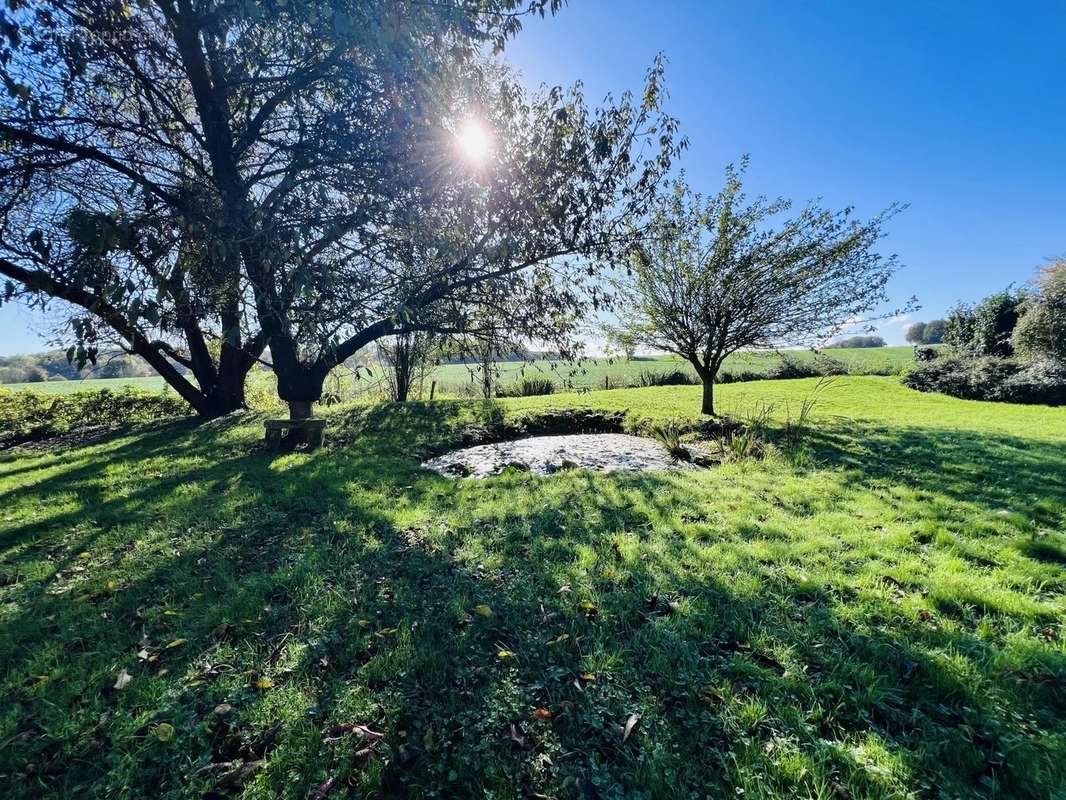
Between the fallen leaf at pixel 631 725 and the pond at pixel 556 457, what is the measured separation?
447 centimetres

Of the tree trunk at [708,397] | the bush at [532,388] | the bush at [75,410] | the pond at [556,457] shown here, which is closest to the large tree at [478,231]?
the pond at [556,457]

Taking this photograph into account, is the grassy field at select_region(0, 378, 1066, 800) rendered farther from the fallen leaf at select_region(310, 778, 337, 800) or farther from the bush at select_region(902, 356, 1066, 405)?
the bush at select_region(902, 356, 1066, 405)

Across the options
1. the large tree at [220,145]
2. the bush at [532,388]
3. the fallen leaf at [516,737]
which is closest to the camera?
the fallen leaf at [516,737]

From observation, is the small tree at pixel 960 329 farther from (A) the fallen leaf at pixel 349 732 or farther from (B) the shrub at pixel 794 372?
(A) the fallen leaf at pixel 349 732

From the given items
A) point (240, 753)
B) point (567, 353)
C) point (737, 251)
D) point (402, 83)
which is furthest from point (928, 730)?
point (737, 251)

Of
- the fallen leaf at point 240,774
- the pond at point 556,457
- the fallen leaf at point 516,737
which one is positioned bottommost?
the fallen leaf at point 516,737

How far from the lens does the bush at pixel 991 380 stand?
15.4m

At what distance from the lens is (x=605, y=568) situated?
139 inches

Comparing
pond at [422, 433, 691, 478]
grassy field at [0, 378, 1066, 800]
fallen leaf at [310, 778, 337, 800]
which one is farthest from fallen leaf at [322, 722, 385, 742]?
pond at [422, 433, 691, 478]

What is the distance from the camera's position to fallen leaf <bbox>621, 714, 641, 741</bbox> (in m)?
2.02

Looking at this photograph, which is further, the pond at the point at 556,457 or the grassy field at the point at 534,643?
the pond at the point at 556,457

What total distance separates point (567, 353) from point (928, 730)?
5641mm

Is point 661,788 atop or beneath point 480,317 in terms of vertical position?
beneath

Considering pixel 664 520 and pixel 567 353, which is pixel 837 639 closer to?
pixel 664 520
